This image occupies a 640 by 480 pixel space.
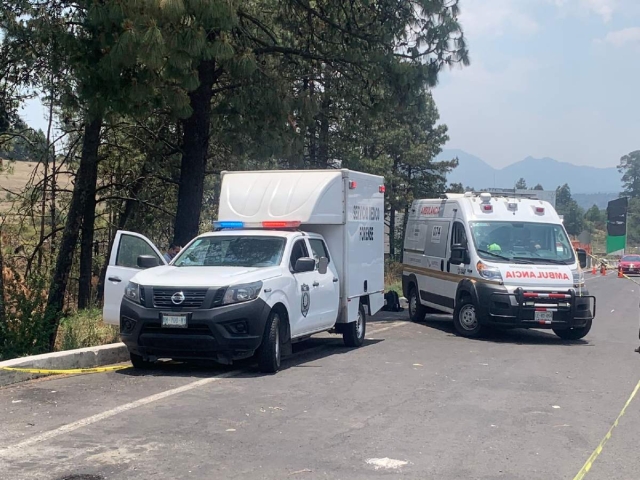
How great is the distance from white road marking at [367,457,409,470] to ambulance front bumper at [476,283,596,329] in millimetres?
8632

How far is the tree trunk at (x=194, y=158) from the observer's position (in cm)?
1662

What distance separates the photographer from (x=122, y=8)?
474 inches

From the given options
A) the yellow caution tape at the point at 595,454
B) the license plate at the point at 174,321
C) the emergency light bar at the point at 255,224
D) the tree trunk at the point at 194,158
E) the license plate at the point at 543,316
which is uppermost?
the tree trunk at the point at 194,158

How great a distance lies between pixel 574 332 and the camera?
15570 millimetres

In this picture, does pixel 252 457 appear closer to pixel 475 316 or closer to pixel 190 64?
pixel 190 64

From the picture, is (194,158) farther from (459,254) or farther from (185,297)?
(185,297)

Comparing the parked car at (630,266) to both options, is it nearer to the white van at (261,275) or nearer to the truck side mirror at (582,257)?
the truck side mirror at (582,257)

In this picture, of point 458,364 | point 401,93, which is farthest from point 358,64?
point 458,364

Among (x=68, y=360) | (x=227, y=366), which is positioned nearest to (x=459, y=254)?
(x=227, y=366)

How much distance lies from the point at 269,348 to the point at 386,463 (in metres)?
4.05

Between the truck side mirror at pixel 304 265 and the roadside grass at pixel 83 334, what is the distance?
9.80 ft

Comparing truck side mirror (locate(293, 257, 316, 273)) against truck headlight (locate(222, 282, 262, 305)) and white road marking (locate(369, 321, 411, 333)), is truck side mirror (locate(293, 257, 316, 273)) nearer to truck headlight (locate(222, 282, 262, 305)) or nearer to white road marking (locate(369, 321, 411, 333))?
truck headlight (locate(222, 282, 262, 305))

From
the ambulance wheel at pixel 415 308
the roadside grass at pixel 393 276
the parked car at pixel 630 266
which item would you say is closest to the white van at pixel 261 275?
the ambulance wheel at pixel 415 308

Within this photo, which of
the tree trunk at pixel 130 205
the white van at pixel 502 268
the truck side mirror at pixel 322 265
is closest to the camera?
the truck side mirror at pixel 322 265
